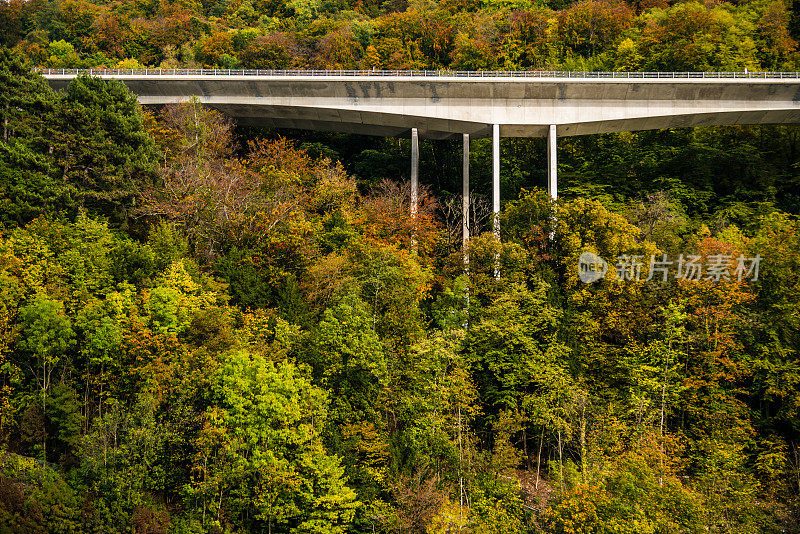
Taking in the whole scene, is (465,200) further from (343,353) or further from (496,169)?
(343,353)

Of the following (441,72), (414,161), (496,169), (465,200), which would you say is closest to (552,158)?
(496,169)

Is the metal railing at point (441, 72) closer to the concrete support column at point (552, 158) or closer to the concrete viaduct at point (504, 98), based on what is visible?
the concrete viaduct at point (504, 98)

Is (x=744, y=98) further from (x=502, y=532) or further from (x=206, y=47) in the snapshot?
(x=206, y=47)

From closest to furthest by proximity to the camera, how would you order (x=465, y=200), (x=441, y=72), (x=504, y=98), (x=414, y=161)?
(x=504, y=98), (x=465, y=200), (x=441, y=72), (x=414, y=161)

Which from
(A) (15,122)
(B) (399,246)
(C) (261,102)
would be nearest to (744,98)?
(B) (399,246)

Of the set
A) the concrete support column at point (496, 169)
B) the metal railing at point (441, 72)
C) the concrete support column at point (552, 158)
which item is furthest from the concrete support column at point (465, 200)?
the concrete support column at point (552, 158)
